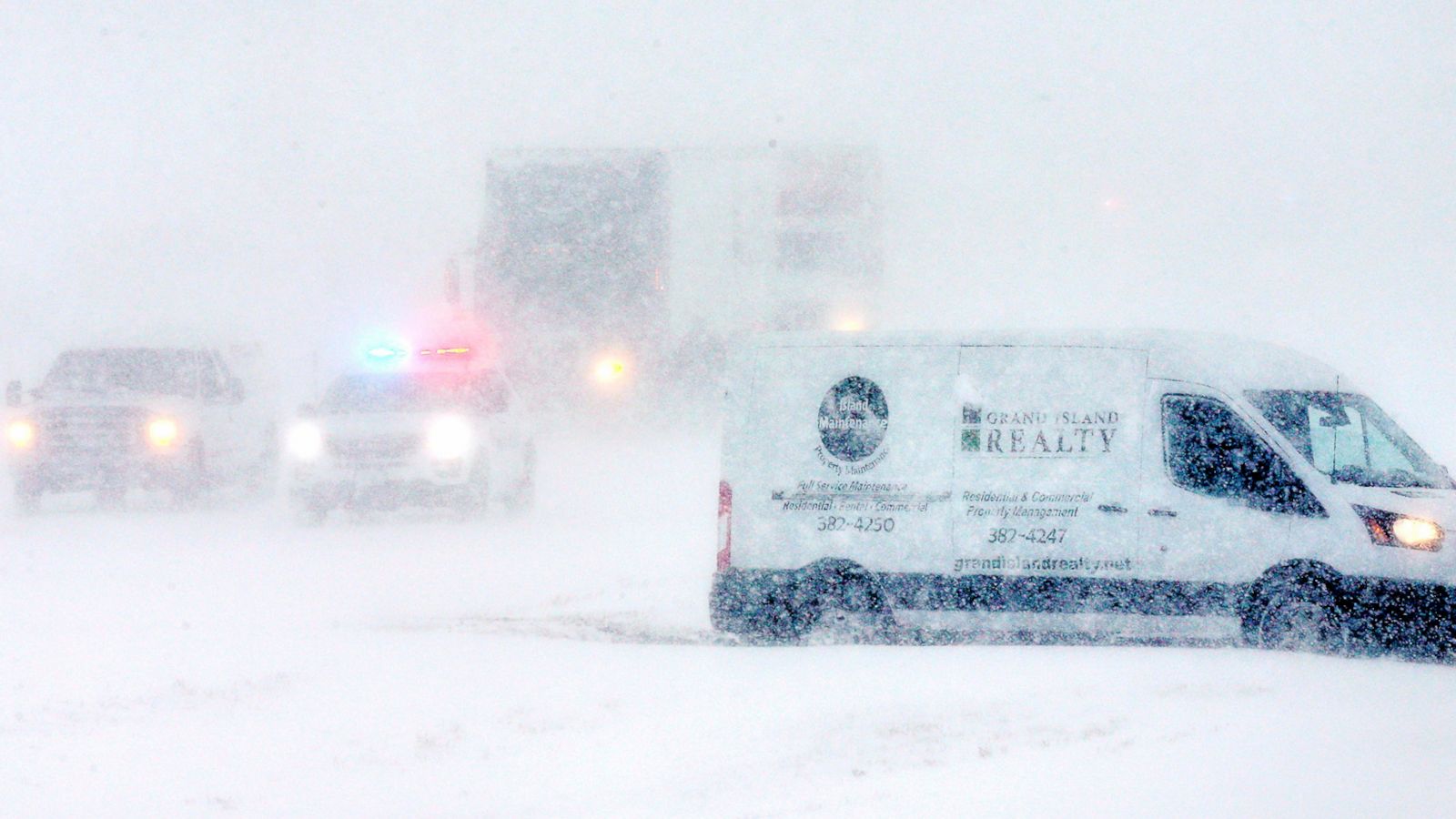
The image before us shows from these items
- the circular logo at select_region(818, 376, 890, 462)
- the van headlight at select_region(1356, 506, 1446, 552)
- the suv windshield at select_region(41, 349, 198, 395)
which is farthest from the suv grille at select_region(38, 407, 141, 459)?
the van headlight at select_region(1356, 506, 1446, 552)

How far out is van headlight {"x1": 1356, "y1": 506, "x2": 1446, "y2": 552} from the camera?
821cm

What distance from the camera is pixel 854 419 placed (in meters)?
9.06

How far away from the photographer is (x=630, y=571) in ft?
40.4

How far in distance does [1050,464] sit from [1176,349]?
1095 millimetres

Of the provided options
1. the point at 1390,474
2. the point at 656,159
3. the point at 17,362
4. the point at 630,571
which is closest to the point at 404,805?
the point at 1390,474

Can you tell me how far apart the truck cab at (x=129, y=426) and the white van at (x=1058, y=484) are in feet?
37.1

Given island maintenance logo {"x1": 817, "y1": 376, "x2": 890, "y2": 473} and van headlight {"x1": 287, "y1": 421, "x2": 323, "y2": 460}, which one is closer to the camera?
island maintenance logo {"x1": 817, "y1": 376, "x2": 890, "y2": 473}

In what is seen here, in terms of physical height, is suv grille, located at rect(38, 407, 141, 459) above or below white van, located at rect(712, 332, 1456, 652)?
above

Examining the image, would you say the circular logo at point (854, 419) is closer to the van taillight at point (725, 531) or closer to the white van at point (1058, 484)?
the white van at point (1058, 484)

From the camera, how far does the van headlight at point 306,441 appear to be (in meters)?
16.0

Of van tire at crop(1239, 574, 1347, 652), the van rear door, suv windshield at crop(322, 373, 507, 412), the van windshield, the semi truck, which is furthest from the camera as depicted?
the semi truck

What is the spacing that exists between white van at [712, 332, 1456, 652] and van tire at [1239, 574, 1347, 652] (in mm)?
12

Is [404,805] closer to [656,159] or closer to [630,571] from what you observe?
[630,571]

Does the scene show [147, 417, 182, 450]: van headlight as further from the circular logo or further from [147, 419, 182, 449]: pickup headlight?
the circular logo
